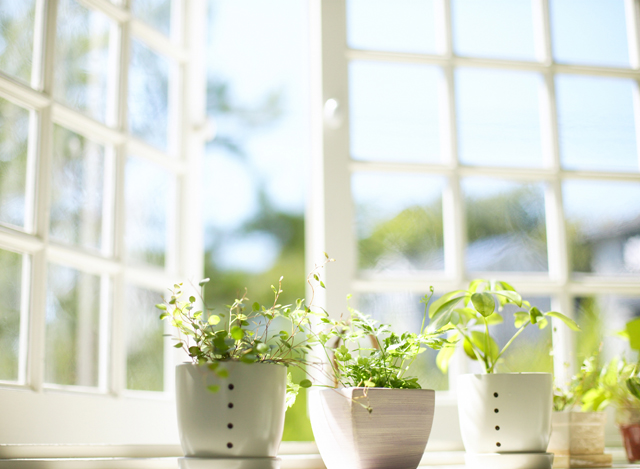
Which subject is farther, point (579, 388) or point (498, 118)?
point (498, 118)


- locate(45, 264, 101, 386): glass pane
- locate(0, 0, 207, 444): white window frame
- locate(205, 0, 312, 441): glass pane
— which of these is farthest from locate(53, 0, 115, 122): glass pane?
locate(205, 0, 312, 441): glass pane

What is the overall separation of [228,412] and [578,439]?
0.80m

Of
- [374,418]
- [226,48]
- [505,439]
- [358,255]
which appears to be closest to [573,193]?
[358,255]

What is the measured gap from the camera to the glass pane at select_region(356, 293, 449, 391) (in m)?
1.52

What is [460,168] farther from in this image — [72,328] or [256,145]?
[256,145]

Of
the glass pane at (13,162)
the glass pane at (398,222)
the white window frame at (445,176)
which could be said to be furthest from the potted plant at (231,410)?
the glass pane at (398,222)

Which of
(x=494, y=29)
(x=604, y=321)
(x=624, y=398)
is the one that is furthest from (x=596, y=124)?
(x=624, y=398)

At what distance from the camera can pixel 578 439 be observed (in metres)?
1.30

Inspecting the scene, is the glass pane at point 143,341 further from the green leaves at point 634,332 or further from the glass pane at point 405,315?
the green leaves at point 634,332

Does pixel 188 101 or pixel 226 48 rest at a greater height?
pixel 226 48

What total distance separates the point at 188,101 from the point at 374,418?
1.15 m

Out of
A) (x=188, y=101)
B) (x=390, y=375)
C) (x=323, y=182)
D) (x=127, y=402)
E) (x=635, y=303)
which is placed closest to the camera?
(x=390, y=375)

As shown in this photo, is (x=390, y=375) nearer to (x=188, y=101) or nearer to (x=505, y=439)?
(x=505, y=439)

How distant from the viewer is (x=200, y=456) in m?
0.91
